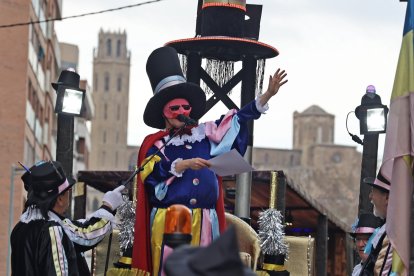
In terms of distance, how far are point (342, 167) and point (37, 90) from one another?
4665 inches

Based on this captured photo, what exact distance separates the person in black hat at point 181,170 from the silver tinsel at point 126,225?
2.77 feet

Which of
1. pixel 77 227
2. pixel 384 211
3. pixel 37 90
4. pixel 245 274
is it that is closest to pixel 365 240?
pixel 384 211

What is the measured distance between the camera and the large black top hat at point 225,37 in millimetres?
12914

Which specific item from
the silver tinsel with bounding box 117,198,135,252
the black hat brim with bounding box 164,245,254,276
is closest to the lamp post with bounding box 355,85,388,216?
the silver tinsel with bounding box 117,198,135,252

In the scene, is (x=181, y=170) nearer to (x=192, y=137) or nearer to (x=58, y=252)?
(x=192, y=137)

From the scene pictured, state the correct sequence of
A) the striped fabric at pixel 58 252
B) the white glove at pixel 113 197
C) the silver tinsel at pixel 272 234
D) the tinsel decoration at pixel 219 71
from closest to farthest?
1. the striped fabric at pixel 58 252
2. the white glove at pixel 113 197
3. the silver tinsel at pixel 272 234
4. the tinsel decoration at pixel 219 71

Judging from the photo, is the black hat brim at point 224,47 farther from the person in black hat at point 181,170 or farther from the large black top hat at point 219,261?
the large black top hat at point 219,261

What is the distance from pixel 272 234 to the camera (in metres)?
10.5

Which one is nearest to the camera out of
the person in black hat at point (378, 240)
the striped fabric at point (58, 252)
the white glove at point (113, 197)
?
the person in black hat at point (378, 240)

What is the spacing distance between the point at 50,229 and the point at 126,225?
146 centimetres

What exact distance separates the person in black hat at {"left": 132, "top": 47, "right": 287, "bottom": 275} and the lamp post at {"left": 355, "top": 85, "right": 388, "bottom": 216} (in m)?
4.60

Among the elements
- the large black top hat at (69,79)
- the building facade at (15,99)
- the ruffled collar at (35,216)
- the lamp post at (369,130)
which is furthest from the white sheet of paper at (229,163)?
the building facade at (15,99)

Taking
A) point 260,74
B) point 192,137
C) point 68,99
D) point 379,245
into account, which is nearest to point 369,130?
point 260,74

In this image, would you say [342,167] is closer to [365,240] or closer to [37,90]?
[37,90]
